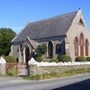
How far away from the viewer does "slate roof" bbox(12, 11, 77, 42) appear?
52.2 metres

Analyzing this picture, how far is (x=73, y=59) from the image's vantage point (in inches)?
2012

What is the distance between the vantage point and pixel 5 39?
73.7 meters

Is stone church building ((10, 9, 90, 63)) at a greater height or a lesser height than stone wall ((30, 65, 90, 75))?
greater

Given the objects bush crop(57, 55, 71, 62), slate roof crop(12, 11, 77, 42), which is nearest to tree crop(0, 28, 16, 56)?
slate roof crop(12, 11, 77, 42)

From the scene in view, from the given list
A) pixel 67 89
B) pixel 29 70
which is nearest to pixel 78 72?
pixel 29 70

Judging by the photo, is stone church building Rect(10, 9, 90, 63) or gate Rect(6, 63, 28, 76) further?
stone church building Rect(10, 9, 90, 63)

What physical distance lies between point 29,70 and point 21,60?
27.4 metres

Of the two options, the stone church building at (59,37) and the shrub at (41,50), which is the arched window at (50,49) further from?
the shrub at (41,50)

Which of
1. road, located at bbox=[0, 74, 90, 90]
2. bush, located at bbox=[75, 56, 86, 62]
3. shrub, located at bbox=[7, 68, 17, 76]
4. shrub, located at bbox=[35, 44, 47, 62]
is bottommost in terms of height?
road, located at bbox=[0, 74, 90, 90]

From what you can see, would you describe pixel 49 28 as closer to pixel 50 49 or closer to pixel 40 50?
pixel 50 49

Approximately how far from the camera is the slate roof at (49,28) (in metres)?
52.2

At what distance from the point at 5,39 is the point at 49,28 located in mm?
21292

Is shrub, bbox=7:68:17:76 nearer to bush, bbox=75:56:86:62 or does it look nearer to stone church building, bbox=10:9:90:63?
stone church building, bbox=10:9:90:63

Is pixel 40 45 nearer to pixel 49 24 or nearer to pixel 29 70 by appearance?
pixel 49 24
